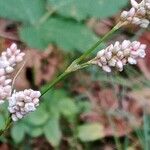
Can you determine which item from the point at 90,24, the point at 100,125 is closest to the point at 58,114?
the point at 100,125

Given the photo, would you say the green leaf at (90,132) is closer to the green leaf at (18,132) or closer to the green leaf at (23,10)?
the green leaf at (18,132)

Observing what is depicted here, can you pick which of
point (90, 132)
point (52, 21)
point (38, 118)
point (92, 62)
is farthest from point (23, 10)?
point (92, 62)

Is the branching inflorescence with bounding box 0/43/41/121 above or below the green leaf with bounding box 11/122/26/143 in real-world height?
below

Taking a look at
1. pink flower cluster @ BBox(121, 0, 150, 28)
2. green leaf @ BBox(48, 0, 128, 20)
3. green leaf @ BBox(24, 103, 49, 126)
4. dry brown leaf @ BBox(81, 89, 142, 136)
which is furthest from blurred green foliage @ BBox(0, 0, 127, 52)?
pink flower cluster @ BBox(121, 0, 150, 28)

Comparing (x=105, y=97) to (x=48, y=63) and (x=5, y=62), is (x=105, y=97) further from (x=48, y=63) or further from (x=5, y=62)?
(x=5, y=62)

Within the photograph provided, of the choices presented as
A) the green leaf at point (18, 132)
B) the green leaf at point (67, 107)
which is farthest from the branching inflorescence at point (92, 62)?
the green leaf at point (67, 107)

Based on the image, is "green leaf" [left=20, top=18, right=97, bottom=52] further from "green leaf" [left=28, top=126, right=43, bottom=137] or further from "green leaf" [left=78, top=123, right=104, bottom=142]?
"green leaf" [left=78, top=123, right=104, bottom=142]
